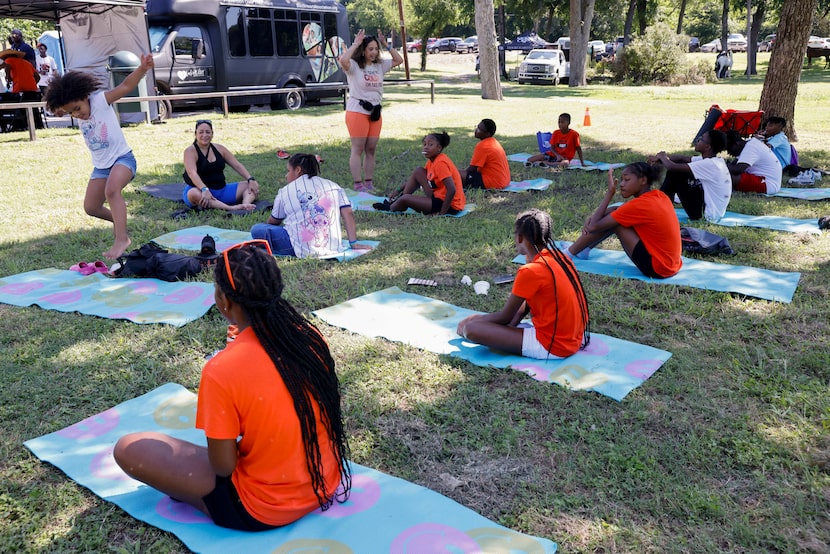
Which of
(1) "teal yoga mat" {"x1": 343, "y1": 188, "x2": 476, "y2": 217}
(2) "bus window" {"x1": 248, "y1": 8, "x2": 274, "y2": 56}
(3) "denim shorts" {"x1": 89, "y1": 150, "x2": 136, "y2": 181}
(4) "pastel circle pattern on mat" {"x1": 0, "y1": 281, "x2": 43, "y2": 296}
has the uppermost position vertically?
(2) "bus window" {"x1": 248, "y1": 8, "x2": 274, "y2": 56}

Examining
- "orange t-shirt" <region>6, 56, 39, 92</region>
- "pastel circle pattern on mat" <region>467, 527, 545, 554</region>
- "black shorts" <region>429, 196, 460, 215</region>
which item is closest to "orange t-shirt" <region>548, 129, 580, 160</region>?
"black shorts" <region>429, 196, 460, 215</region>

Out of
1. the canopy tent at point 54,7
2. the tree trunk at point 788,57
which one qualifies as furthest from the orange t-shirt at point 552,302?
the canopy tent at point 54,7

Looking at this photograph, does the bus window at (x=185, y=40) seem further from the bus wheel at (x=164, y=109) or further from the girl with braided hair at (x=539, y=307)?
the girl with braided hair at (x=539, y=307)

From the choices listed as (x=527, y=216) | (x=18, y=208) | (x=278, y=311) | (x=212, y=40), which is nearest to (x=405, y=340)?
(x=527, y=216)

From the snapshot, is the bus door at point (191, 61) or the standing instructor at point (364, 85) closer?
the standing instructor at point (364, 85)

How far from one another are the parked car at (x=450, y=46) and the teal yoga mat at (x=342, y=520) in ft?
182

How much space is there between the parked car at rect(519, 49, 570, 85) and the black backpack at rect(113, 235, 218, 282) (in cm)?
2637

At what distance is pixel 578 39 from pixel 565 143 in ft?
61.6

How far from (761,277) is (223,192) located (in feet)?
18.4

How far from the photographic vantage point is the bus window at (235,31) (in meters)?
16.1

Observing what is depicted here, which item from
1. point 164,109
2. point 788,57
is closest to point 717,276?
point 788,57

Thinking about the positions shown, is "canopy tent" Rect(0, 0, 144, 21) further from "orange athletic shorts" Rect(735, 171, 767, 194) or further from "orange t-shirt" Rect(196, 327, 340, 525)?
"orange t-shirt" Rect(196, 327, 340, 525)

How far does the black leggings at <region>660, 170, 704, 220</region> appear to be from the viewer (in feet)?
23.0

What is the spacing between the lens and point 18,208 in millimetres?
7840
